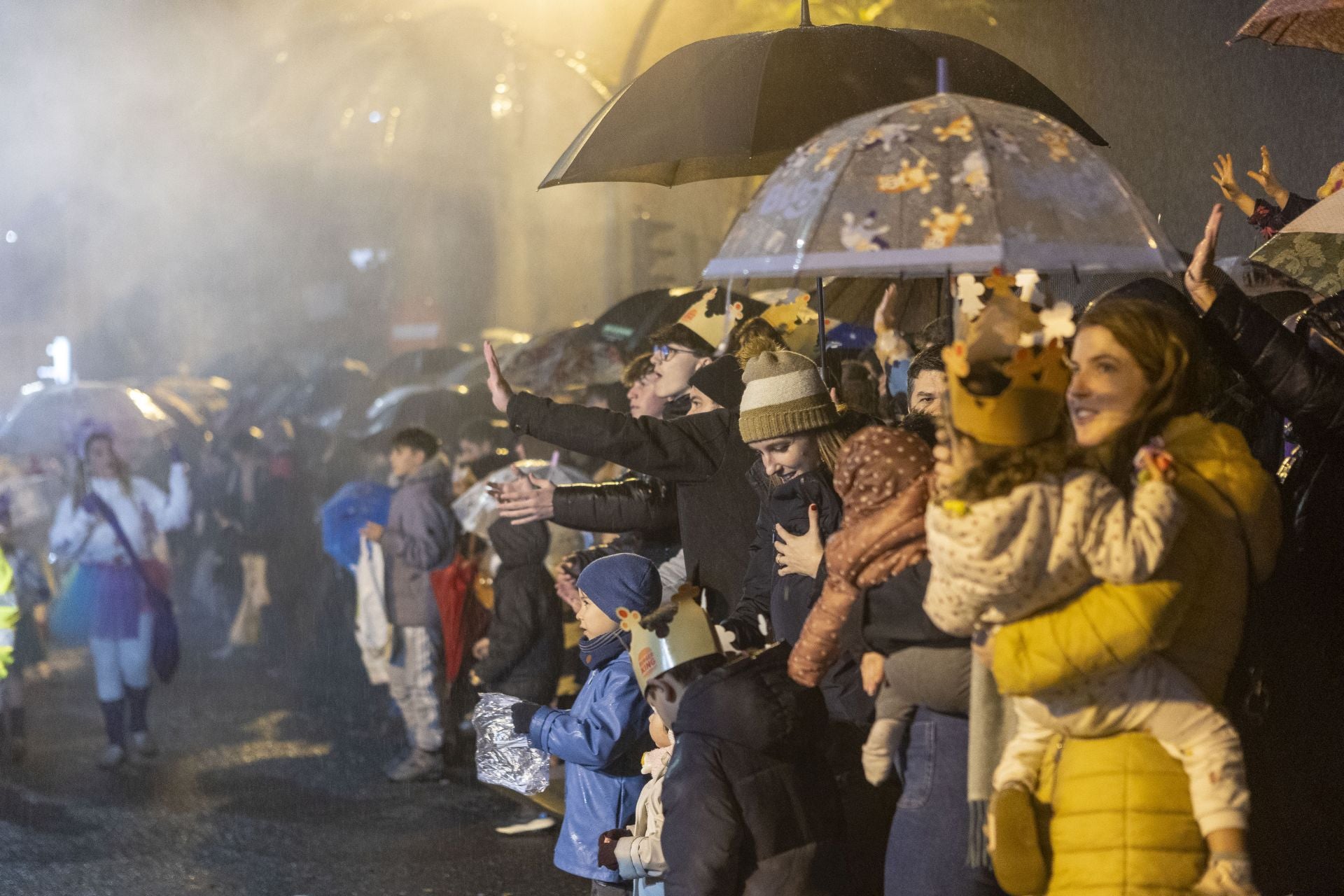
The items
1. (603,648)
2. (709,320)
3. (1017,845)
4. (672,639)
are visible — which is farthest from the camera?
(709,320)

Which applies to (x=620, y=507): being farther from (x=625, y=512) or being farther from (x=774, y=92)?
(x=774, y=92)

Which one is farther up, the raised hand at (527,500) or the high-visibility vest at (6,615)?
the raised hand at (527,500)

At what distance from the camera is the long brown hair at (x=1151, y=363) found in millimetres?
2924

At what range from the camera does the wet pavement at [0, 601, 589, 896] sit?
679 cm

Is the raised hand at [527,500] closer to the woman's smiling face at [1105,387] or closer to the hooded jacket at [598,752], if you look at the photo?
the hooded jacket at [598,752]

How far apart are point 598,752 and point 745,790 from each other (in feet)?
3.76

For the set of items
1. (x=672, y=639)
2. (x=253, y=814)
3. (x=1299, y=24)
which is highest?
(x=1299, y=24)

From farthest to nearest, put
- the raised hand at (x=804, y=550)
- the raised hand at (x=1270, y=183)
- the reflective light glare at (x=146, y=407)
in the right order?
the reflective light glare at (x=146, y=407), the raised hand at (x=1270, y=183), the raised hand at (x=804, y=550)

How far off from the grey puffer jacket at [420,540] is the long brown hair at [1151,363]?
637cm

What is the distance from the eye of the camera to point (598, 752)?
467 cm

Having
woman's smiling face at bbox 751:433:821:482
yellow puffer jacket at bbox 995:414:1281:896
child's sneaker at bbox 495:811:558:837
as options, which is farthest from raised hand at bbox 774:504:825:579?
child's sneaker at bbox 495:811:558:837

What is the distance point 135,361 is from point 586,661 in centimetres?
4419

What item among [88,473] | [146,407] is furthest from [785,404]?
[146,407]

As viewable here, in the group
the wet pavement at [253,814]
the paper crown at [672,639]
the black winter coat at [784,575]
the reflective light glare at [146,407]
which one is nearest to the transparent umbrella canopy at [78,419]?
the reflective light glare at [146,407]
